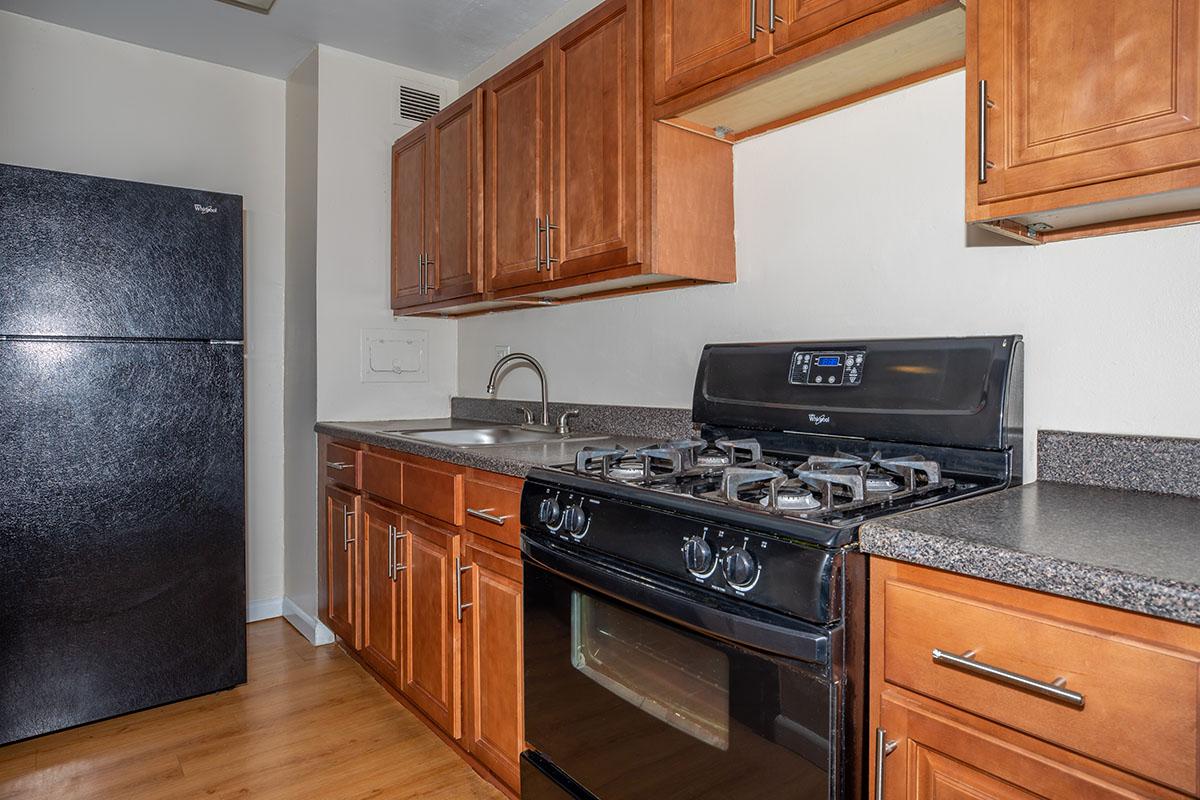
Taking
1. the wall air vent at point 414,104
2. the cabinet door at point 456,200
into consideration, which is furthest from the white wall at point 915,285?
the wall air vent at point 414,104

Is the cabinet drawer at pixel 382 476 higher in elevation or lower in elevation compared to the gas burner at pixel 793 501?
lower

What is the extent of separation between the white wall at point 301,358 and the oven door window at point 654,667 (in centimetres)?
191

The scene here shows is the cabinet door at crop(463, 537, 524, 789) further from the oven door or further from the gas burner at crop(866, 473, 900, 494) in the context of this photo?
the gas burner at crop(866, 473, 900, 494)

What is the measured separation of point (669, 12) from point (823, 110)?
1.46 feet

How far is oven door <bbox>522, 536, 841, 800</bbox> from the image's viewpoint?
102cm

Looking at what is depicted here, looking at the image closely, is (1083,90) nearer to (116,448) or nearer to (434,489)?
(434,489)

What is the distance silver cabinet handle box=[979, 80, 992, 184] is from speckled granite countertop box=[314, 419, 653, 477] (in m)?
1.02

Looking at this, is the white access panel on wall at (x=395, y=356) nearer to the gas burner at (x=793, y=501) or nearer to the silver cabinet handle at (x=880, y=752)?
the gas burner at (x=793, y=501)

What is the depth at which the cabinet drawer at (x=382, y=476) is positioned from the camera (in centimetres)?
224

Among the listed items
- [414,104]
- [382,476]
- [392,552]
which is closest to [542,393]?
[382,476]

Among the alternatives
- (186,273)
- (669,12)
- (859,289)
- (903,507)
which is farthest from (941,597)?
(186,273)

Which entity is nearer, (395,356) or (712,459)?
(712,459)

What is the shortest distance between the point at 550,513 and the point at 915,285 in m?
0.94

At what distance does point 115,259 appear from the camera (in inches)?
88.5
